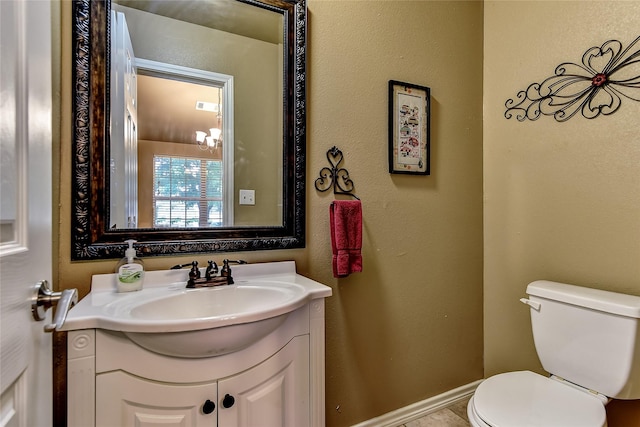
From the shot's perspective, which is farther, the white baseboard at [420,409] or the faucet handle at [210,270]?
the white baseboard at [420,409]

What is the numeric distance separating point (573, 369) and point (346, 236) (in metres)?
1.03

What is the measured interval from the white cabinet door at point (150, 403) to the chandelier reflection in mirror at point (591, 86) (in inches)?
72.2

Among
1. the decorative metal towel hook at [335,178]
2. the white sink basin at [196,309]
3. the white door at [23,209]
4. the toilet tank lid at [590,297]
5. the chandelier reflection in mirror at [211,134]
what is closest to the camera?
the white door at [23,209]

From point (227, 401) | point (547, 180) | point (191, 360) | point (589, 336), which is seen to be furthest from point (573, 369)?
point (191, 360)

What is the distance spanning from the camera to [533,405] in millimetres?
1113

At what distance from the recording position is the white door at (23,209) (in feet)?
1.49

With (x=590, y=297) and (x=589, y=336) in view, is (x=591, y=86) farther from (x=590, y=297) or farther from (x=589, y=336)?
(x=589, y=336)

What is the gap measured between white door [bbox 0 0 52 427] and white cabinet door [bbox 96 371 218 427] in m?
0.16

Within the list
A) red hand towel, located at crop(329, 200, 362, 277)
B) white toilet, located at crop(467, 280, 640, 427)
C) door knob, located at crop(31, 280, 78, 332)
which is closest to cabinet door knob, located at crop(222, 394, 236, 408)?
door knob, located at crop(31, 280, 78, 332)

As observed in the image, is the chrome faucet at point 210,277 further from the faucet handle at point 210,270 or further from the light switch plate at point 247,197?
the light switch plate at point 247,197

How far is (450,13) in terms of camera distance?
1.73 metres

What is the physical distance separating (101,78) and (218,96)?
0.38m

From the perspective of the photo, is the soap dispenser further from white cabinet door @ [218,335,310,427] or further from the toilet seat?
the toilet seat

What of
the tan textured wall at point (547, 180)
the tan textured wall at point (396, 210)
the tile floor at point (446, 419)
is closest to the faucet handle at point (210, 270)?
the tan textured wall at point (396, 210)
